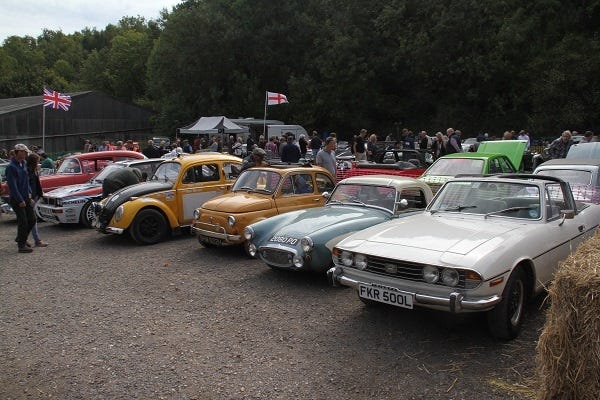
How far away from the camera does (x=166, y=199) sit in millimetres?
9852

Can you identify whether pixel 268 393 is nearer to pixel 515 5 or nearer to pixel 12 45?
pixel 515 5

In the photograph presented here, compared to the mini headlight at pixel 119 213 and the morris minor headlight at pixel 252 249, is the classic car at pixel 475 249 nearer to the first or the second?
the morris minor headlight at pixel 252 249

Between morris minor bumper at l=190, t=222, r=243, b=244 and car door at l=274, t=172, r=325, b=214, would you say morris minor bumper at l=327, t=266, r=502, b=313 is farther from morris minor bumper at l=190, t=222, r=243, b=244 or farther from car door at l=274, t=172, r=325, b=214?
car door at l=274, t=172, r=325, b=214

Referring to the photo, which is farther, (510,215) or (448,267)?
(510,215)

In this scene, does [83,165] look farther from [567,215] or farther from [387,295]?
[567,215]

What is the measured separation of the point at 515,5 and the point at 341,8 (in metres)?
13.1

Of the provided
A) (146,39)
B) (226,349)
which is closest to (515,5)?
(226,349)

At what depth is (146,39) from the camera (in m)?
66.9

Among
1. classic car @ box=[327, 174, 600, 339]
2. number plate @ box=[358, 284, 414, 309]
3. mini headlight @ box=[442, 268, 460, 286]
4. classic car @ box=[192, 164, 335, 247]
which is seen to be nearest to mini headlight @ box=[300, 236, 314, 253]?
classic car @ box=[327, 174, 600, 339]

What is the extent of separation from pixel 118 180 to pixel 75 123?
33.7 m

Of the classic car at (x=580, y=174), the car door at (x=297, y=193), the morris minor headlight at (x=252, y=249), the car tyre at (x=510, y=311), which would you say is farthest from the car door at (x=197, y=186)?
the car tyre at (x=510, y=311)

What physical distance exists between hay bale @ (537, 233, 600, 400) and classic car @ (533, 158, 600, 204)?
18.2 ft

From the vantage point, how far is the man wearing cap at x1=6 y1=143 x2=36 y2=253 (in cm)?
880

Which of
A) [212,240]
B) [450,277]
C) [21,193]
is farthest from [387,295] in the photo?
[21,193]
